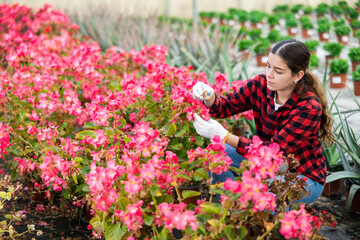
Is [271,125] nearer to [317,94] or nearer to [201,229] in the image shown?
[317,94]

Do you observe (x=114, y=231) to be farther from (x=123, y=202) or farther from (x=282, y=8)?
(x=282, y=8)

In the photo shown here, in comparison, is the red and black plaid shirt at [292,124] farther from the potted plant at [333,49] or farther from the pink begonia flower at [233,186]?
the potted plant at [333,49]

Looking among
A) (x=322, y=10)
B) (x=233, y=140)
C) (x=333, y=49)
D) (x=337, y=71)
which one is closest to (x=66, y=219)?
(x=233, y=140)

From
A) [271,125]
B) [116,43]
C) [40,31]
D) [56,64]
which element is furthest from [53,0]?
[271,125]

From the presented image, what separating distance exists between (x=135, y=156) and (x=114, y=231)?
0.30 m

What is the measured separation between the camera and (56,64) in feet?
10.5

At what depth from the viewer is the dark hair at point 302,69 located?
2045 mm

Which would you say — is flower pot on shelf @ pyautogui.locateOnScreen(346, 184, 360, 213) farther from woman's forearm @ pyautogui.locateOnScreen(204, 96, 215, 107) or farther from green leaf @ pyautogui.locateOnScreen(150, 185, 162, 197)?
green leaf @ pyautogui.locateOnScreen(150, 185, 162, 197)

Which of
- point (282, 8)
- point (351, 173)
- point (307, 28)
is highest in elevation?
point (351, 173)

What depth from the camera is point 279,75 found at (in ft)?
6.79

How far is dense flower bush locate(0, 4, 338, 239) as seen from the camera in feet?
4.88

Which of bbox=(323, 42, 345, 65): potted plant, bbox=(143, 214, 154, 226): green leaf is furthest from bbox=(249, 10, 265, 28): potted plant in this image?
bbox=(143, 214, 154, 226): green leaf

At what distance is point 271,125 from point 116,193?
37.1 inches

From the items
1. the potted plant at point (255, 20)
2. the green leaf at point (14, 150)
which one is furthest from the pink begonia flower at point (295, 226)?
the potted plant at point (255, 20)
